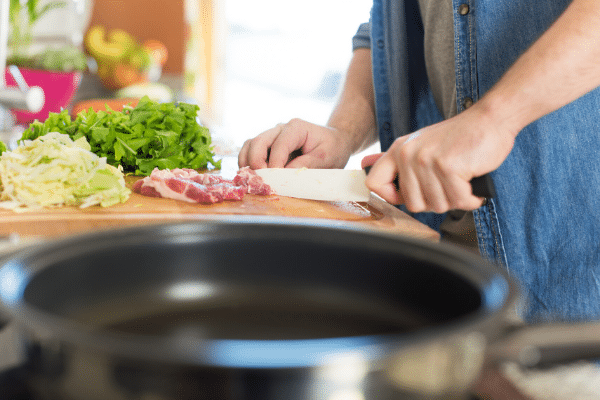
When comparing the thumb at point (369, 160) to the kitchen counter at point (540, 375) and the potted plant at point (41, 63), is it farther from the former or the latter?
the potted plant at point (41, 63)

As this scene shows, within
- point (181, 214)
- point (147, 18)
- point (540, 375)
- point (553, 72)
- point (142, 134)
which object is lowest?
point (540, 375)

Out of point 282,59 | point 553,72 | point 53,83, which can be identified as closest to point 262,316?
point 553,72

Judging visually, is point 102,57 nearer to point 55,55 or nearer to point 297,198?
point 55,55

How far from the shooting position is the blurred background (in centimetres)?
295

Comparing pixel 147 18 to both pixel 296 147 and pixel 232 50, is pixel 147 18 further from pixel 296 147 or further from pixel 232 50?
pixel 232 50

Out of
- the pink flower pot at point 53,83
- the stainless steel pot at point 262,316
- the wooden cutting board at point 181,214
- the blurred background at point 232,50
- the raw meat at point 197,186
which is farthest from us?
the blurred background at point 232,50

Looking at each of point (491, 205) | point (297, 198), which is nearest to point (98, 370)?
point (297, 198)

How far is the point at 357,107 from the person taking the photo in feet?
5.41

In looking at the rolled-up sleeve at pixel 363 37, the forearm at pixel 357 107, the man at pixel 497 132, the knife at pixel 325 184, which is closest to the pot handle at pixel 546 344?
the man at pixel 497 132

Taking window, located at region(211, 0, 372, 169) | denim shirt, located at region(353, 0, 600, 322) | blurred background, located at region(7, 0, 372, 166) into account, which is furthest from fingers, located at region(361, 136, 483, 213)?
window, located at region(211, 0, 372, 169)

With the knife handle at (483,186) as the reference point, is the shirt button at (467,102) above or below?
above

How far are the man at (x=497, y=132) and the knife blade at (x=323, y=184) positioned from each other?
74 mm

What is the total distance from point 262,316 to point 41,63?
2.05 meters

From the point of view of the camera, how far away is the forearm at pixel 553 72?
2.81 ft
